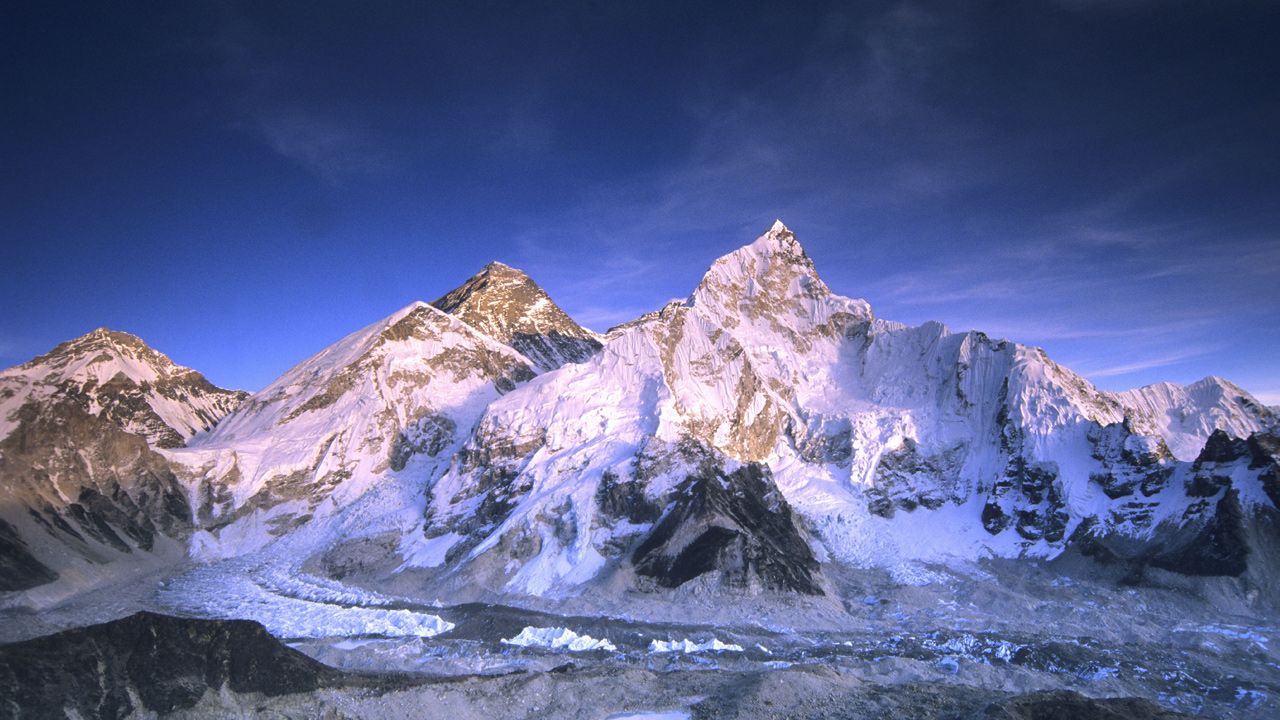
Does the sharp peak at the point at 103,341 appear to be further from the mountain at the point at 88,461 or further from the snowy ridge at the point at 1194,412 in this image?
the snowy ridge at the point at 1194,412

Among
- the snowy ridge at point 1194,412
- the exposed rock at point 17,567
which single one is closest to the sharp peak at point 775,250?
the snowy ridge at point 1194,412

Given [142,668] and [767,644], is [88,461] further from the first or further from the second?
[767,644]

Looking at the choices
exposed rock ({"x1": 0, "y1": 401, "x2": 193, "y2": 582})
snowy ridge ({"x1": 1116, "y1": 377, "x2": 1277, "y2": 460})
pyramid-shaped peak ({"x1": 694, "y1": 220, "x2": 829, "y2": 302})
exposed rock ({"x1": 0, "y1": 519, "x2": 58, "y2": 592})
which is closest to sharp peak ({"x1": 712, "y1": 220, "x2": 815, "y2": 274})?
pyramid-shaped peak ({"x1": 694, "y1": 220, "x2": 829, "y2": 302})

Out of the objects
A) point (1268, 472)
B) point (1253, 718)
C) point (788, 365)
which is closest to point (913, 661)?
point (1253, 718)

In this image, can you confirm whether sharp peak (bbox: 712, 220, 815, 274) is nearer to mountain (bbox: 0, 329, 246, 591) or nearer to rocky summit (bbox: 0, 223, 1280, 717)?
rocky summit (bbox: 0, 223, 1280, 717)

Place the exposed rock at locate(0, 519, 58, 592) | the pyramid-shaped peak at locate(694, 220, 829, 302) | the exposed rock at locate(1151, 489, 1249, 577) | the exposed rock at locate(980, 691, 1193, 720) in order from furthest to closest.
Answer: the pyramid-shaped peak at locate(694, 220, 829, 302)
the exposed rock at locate(1151, 489, 1249, 577)
the exposed rock at locate(0, 519, 58, 592)
the exposed rock at locate(980, 691, 1193, 720)

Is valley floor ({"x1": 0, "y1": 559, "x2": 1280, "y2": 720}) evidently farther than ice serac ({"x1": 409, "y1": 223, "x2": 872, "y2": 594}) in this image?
No
